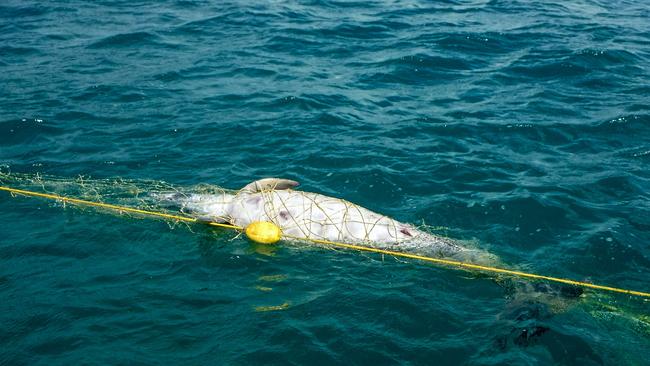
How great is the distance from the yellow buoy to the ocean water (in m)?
0.18

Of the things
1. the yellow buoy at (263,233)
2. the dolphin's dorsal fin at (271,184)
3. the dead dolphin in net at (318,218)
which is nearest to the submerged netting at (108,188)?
the dead dolphin in net at (318,218)

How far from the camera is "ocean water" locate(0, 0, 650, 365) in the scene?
23.3ft

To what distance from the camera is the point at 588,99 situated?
1417 cm

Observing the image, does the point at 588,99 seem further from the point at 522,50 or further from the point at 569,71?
the point at 522,50

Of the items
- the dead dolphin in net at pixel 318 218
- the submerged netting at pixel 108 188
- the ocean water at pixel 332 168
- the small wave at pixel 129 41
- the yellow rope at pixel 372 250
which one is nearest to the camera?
the ocean water at pixel 332 168

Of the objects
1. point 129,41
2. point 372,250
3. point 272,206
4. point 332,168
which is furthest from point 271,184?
point 129,41

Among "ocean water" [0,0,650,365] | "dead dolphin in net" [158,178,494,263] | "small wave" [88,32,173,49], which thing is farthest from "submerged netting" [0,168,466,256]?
"small wave" [88,32,173,49]

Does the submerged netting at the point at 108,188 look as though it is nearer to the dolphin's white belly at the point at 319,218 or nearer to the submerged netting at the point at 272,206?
the submerged netting at the point at 272,206

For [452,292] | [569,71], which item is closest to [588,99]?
[569,71]

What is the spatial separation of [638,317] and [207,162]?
25.3ft

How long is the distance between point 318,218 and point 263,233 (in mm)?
1031

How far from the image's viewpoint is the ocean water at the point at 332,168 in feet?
23.3

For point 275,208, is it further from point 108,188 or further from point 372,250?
point 108,188

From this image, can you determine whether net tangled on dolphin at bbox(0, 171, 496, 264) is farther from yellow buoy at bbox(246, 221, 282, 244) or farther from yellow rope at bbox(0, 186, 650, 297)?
yellow buoy at bbox(246, 221, 282, 244)
